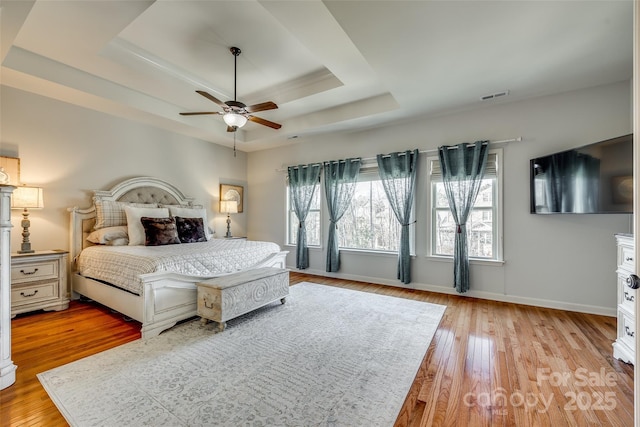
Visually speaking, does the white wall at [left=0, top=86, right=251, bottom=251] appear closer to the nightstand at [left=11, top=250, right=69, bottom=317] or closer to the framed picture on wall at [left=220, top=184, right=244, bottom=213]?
the nightstand at [left=11, top=250, right=69, bottom=317]

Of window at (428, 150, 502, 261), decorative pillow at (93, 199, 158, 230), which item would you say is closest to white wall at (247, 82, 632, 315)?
window at (428, 150, 502, 261)

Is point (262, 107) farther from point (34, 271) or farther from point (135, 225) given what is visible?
point (34, 271)

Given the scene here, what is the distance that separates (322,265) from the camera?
520 centimetres

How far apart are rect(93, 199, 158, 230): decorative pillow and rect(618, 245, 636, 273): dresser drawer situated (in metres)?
5.58

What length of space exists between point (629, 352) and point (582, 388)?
613mm

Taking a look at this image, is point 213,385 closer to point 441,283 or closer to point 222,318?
point 222,318

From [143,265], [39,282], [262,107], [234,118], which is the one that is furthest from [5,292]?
[262,107]

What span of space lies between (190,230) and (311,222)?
225 centimetres

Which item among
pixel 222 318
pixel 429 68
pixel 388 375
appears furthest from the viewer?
pixel 429 68

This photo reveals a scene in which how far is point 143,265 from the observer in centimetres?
257

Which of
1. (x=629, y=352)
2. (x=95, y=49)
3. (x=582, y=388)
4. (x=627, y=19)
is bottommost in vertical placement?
(x=582, y=388)

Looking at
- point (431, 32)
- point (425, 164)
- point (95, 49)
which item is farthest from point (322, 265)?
point (95, 49)

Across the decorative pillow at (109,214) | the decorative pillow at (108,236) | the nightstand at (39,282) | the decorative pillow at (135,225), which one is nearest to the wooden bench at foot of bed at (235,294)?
the decorative pillow at (135,225)

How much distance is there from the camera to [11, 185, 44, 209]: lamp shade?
2977mm
